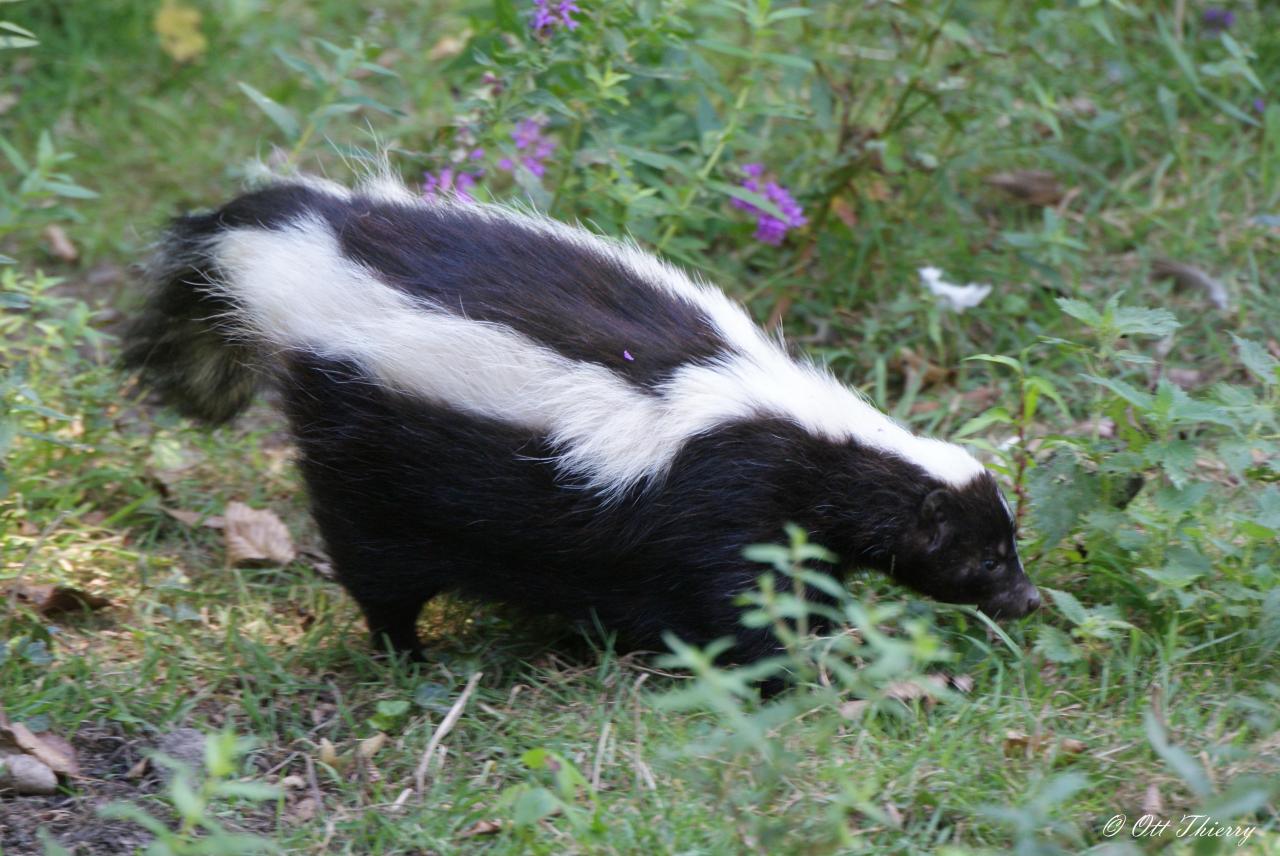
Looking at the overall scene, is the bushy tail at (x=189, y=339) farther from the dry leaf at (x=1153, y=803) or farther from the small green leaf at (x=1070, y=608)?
the dry leaf at (x=1153, y=803)

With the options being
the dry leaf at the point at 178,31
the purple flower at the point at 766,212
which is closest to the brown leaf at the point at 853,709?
the purple flower at the point at 766,212

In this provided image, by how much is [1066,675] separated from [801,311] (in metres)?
2.36

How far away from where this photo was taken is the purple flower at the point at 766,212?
18.5ft

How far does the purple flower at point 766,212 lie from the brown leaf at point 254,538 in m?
2.21

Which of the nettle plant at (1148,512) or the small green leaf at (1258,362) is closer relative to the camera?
the nettle plant at (1148,512)

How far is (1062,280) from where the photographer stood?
5887mm

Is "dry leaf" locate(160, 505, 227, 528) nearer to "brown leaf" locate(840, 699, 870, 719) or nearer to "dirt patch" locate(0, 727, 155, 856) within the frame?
"dirt patch" locate(0, 727, 155, 856)

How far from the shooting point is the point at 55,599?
4.54 m

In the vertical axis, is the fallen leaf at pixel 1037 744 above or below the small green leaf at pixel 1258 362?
below

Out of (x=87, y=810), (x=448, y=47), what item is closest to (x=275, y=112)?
(x=87, y=810)

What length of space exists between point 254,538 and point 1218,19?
16.3ft

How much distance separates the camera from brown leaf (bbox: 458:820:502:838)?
3.54 metres

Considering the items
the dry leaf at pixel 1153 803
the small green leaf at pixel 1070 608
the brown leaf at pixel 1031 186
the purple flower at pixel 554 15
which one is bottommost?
the dry leaf at pixel 1153 803

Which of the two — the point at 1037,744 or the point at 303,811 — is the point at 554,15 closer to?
the point at 303,811
